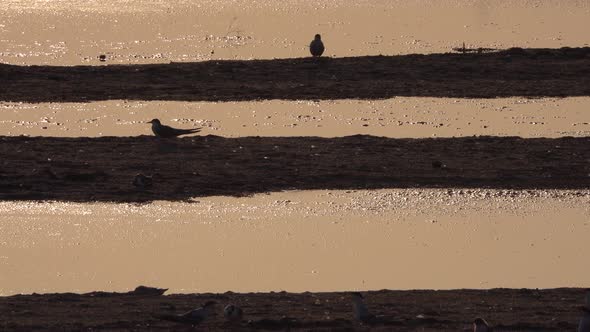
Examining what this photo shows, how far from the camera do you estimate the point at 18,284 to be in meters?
12.9

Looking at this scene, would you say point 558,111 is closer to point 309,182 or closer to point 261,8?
point 309,182

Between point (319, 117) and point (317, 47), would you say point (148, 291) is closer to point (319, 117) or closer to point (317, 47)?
point (319, 117)

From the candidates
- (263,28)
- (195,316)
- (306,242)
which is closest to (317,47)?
(263,28)

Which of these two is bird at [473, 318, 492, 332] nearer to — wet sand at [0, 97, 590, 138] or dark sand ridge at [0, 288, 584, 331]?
dark sand ridge at [0, 288, 584, 331]

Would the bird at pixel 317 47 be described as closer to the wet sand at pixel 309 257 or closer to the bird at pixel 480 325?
the wet sand at pixel 309 257

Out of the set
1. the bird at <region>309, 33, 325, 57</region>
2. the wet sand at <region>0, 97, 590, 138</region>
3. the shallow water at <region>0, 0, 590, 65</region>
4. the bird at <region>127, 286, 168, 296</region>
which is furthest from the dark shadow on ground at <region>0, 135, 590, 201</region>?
the shallow water at <region>0, 0, 590, 65</region>

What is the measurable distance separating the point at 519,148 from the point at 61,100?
695 cm

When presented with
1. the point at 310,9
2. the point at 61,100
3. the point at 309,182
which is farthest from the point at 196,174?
the point at 310,9

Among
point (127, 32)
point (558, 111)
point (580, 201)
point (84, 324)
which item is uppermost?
point (127, 32)

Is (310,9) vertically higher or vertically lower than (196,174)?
higher

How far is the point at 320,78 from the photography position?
2419 centimetres

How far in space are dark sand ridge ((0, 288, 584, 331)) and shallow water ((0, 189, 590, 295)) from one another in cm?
55

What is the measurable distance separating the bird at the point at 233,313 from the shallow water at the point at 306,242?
4.65 ft

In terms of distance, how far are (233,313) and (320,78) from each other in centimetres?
1309
